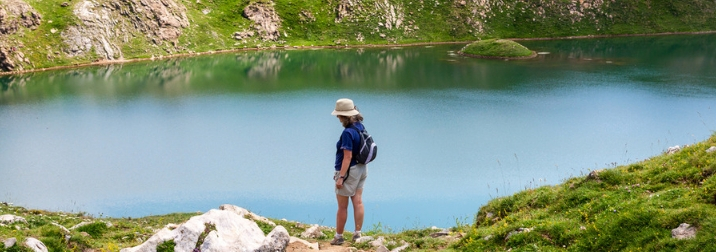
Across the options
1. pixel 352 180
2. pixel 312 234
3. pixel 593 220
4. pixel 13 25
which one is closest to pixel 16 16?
pixel 13 25

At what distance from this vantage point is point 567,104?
49.2m

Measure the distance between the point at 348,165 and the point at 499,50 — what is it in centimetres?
7977

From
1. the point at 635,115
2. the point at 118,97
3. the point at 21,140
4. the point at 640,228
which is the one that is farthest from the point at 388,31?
the point at 640,228

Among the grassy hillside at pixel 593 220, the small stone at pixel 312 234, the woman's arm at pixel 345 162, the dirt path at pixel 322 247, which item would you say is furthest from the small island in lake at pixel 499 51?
the woman's arm at pixel 345 162

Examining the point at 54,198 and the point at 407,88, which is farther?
the point at 407,88

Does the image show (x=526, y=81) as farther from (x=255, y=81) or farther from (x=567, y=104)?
(x=255, y=81)

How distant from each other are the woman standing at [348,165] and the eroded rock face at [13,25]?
8018 cm

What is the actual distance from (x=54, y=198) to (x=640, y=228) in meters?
26.5

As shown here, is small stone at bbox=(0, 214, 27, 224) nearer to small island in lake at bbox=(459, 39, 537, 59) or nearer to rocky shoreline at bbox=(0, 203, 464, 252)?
rocky shoreline at bbox=(0, 203, 464, 252)

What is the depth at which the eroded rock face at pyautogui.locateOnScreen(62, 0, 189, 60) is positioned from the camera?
→ 8369cm

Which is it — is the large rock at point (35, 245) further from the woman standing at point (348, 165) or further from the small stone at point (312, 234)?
the woman standing at point (348, 165)

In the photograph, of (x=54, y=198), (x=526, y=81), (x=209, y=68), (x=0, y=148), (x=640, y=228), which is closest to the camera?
(x=640, y=228)

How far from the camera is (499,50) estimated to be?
86875 millimetres

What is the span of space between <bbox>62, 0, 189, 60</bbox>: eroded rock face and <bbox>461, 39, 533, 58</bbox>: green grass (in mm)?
53110
